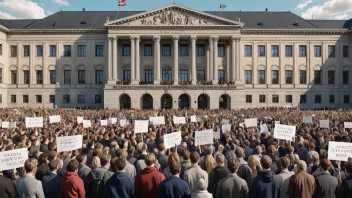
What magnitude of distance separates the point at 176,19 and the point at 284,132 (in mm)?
47795

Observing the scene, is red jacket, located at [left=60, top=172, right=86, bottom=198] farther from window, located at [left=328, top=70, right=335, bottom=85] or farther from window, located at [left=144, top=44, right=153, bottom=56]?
window, located at [left=328, top=70, right=335, bottom=85]

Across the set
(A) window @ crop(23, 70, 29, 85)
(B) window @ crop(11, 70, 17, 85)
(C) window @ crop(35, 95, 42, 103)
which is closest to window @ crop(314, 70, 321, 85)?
(C) window @ crop(35, 95, 42, 103)

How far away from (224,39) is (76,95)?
31994 millimetres

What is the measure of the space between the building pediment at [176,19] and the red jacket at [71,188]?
53394mm

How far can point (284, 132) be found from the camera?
45.2 ft

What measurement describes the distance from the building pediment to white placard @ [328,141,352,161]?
51.0m

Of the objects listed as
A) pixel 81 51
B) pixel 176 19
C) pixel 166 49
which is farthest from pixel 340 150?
pixel 81 51

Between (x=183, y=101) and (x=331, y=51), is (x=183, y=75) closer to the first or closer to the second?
(x=183, y=101)

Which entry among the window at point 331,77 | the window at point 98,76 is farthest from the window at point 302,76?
the window at point 98,76

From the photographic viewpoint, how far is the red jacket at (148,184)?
671cm

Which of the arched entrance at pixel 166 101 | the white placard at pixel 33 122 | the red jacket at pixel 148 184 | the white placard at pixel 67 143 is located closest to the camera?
the red jacket at pixel 148 184

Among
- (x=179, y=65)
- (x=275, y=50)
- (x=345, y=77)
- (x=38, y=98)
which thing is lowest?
(x=38, y=98)

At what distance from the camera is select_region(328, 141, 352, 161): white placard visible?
9.48 m

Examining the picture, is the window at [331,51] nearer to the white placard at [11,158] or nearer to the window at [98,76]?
the window at [98,76]
